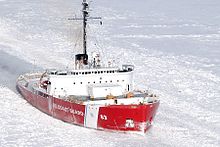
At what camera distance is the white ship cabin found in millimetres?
22453

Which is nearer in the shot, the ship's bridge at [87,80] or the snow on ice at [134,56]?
the snow on ice at [134,56]

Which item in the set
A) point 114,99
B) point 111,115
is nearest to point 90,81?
point 114,99

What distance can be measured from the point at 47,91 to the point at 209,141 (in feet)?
26.7

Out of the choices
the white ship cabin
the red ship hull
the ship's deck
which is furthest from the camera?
the white ship cabin

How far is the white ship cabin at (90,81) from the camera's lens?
73.7 ft

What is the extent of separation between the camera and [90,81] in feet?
74.5

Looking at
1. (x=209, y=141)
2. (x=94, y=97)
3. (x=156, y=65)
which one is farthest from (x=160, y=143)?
(x=156, y=65)

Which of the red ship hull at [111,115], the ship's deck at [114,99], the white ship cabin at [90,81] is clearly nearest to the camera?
the red ship hull at [111,115]

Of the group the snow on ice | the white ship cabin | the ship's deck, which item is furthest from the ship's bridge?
the snow on ice

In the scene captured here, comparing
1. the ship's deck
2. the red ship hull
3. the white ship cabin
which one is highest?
the white ship cabin

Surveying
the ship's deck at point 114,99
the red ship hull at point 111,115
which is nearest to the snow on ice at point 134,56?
the red ship hull at point 111,115

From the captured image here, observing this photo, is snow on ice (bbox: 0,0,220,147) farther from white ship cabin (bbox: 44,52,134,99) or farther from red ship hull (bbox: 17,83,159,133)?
white ship cabin (bbox: 44,52,134,99)

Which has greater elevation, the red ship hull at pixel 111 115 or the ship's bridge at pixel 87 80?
the ship's bridge at pixel 87 80

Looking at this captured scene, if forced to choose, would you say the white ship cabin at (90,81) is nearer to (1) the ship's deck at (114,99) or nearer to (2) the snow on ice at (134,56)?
(1) the ship's deck at (114,99)
